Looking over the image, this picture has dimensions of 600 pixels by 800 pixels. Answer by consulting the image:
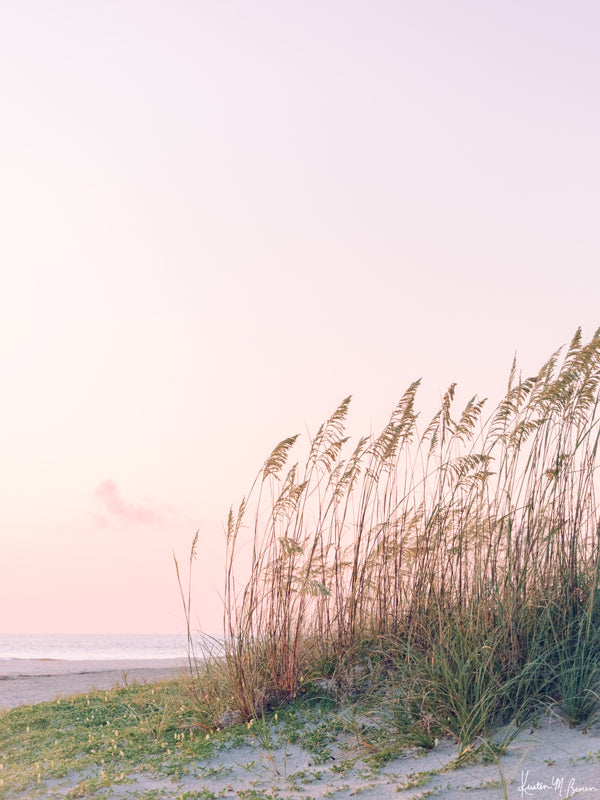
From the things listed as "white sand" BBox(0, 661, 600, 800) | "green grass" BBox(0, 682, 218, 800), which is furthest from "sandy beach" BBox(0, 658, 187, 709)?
"white sand" BBox(0, 661, 600, 800)

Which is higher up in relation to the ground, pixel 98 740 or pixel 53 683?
pixel 98 740

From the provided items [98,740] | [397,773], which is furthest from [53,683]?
[397,773]

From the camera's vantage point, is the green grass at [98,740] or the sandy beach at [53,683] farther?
the sandy beach at [53,683]

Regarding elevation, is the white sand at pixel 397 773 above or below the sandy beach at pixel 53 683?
above

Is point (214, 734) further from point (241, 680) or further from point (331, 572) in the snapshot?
point (331, 572)

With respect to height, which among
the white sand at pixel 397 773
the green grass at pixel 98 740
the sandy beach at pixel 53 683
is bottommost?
the sandy beach at pixel 53 683
